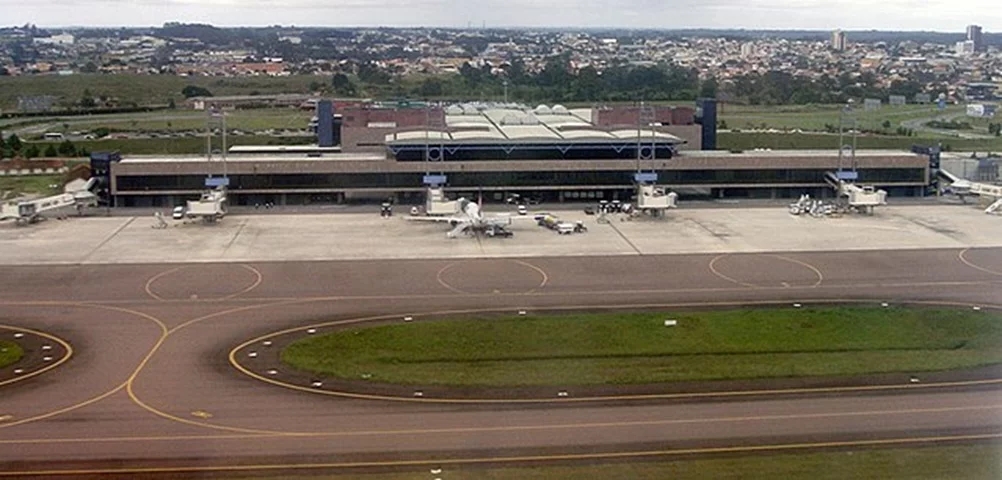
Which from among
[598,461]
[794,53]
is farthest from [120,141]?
[598,461]

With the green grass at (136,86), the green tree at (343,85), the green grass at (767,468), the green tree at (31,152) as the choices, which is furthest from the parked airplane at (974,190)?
the green grass at (136,86)

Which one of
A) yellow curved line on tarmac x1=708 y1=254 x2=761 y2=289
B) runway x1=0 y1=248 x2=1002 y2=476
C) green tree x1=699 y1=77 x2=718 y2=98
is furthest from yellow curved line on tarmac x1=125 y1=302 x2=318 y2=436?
green tree x1=699 y1=77 x2=718 y2=98

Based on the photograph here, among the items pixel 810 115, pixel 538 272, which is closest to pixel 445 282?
pixel 538 272

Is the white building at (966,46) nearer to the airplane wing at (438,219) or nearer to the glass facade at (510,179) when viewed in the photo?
the glass facade at (510,179)

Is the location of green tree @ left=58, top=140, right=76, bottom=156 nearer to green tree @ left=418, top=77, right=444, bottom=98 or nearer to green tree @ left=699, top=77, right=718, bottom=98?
green tree @ left=418, top=77, right=444, bottom=98

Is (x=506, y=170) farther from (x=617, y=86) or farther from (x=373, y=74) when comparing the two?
(x=373, y=74)

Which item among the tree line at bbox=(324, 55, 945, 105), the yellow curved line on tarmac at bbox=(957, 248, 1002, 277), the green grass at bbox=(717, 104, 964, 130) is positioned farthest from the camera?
the tree line at bbox=(324, 55, 945, 105)

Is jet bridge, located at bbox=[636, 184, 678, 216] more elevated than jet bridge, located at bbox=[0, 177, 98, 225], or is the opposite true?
jet bridge, located at bbox=[636, 184, 678, 216]
